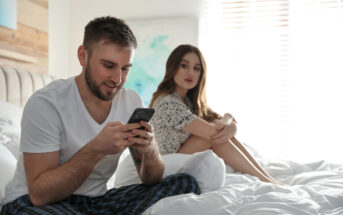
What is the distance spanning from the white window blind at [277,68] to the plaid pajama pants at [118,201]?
243cm

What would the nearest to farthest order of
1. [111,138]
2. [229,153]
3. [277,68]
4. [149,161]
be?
[111,138] < [149,161] < [229,153] < [277,68]

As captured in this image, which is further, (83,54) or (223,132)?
(223,132)

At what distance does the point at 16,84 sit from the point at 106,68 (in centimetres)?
143

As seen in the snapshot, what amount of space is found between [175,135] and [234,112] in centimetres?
159

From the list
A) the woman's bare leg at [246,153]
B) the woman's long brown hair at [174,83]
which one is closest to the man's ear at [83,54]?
the woman's long brown hair at [174,83]

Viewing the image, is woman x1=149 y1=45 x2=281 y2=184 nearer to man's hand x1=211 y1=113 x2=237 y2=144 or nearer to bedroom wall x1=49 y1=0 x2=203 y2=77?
man's hand x1=211 y1=113 x2=237 y2=144

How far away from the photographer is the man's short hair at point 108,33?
4.13ft

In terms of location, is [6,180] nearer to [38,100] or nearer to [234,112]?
[38,100]

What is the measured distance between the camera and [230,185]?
4.82ft

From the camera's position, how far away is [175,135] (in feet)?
7.39

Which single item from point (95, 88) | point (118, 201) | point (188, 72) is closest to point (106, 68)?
point (95, 88)

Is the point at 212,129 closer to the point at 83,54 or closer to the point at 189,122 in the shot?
the point at 189,122

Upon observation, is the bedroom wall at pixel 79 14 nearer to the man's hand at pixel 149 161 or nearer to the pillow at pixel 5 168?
the pillow at pixel 5 168

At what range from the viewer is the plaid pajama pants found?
1.11m
